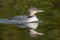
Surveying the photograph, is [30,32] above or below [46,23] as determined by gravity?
below

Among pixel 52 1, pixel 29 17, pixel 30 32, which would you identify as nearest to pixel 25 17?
pixel 29 17

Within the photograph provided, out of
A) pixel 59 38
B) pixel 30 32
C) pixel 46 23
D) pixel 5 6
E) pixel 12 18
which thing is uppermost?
pixel 5 6

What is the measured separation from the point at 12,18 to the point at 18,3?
9.76 feet

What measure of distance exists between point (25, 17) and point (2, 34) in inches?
99.3

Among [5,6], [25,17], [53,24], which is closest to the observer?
[53,24]

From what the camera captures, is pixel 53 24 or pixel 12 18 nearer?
pixel 53 24

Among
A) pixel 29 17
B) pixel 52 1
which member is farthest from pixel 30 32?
pixel 52 1

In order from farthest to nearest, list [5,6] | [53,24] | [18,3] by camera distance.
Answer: [18,3] < [5,6] < [53,24]

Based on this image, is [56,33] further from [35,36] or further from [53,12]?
[53,12]

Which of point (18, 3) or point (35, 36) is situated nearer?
point (35, 36)

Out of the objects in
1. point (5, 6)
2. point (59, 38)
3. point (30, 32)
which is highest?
point (5, 6)

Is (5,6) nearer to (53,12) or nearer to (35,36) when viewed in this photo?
(53,12)

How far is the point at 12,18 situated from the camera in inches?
425

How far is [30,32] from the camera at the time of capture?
8945mm
